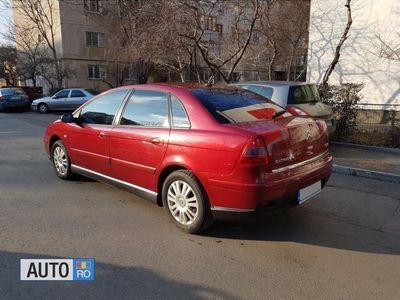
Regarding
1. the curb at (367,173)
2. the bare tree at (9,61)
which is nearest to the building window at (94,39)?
the bare tree at (9,61)

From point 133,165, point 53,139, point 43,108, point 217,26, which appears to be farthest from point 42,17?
point 133,165

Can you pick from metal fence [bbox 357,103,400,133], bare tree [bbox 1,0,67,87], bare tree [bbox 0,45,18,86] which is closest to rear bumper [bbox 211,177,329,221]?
metal fence [bbox 357,103,400,133]

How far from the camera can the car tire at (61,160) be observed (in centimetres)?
580

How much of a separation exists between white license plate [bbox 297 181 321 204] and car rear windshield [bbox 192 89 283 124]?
90 centimetres

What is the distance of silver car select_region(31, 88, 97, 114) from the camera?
1953 cm

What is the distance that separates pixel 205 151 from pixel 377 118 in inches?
314

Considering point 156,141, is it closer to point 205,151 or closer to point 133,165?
point 133,165

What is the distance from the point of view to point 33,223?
425 centimetres

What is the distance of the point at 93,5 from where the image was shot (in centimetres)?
3247

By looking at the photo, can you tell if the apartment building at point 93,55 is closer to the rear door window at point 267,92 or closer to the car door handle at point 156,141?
the rear door window at point 267,92

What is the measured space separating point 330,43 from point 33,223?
14.1 m

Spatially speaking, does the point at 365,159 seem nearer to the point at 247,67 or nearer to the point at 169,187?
the point at 169,187

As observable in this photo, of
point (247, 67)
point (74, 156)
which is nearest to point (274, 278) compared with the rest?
point (74, 156)

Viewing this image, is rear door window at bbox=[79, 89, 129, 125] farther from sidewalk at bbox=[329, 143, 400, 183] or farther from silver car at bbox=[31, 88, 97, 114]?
silver car at bbox=[31, 88, 97, 114]
